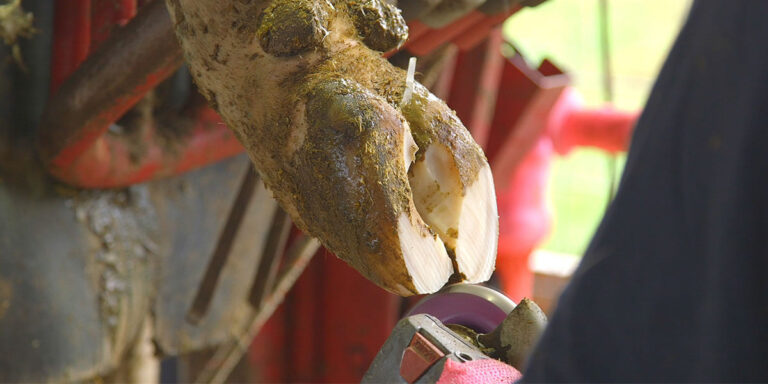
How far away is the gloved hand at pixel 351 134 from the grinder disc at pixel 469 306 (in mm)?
21

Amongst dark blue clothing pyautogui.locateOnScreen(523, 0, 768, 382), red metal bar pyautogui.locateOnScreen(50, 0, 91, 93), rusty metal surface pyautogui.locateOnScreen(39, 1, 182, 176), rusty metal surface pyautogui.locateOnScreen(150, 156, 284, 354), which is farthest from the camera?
rusty metal surface pyautogui.locateOnScreen(150, 156, 284, 354)

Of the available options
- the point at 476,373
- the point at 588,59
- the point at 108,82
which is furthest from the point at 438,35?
the point at 588,59

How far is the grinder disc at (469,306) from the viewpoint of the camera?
28.7 inches

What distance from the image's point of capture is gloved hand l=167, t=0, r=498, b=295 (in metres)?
0.63

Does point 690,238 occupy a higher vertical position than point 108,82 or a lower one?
higher

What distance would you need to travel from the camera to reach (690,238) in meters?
0.37

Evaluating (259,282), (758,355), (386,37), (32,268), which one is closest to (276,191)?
(386,37)

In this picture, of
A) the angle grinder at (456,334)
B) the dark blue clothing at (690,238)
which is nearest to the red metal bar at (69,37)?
the angle grinder at (456,334)

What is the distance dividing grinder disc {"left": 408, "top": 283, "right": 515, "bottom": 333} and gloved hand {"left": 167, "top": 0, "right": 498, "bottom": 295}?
0.02 meters

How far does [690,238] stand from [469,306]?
0.38 meters

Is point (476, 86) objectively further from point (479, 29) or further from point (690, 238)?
point (690, 238)

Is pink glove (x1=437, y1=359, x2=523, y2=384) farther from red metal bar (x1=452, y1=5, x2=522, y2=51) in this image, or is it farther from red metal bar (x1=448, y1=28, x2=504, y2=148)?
red metal bar (x1=448, y1=28, x2=504, y2=148)

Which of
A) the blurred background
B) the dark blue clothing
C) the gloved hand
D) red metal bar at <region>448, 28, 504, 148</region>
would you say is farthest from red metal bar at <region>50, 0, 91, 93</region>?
the blurred background

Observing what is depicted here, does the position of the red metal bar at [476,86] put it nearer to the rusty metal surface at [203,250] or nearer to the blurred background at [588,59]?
the rusty metal surface at [203,250]
